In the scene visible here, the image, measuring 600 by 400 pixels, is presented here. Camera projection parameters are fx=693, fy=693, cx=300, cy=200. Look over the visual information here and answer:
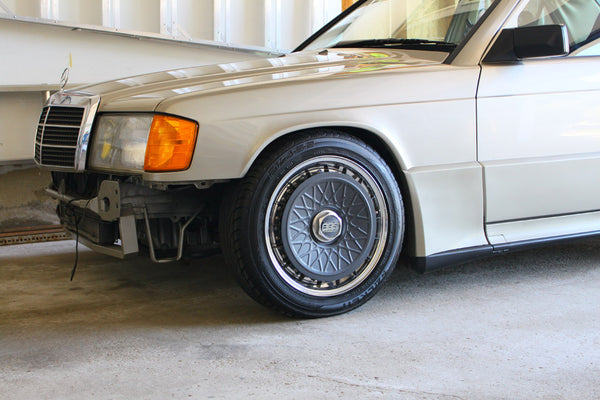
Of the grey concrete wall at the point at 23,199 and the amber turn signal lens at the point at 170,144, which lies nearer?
the amber turn signal lens at the point at 170,144

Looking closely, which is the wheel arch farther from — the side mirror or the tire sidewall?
the side mirror

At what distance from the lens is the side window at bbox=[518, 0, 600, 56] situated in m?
3.35

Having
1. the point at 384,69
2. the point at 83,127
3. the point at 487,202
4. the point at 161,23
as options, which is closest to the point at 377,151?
the point at 384,69

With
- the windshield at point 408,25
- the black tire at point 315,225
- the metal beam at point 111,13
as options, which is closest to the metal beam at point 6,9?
the metal beam at point 111,13

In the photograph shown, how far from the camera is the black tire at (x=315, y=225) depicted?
2787mm

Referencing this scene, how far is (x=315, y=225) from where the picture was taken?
115 inches

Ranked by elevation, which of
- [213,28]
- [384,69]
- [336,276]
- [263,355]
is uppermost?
[213,28]

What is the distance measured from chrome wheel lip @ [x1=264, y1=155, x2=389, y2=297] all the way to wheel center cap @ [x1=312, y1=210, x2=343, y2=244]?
177 mm

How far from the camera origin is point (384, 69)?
9.96 ft

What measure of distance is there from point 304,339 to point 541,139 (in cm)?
145

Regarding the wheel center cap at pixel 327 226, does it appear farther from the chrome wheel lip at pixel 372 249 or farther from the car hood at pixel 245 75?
the car hood at pixel 245 75

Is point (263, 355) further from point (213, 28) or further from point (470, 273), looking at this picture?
point (213, 28)

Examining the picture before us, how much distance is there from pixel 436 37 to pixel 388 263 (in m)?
1.27

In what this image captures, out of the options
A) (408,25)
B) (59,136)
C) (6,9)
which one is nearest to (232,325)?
(59,136)
